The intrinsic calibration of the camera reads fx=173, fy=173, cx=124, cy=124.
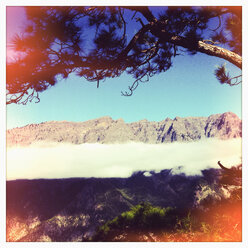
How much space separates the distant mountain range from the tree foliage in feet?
2.04

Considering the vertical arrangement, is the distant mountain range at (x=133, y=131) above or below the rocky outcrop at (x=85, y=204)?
above

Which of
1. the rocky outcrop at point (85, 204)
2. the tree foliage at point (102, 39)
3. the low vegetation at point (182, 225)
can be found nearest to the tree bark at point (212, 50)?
the tree foliage at point (102, 39)

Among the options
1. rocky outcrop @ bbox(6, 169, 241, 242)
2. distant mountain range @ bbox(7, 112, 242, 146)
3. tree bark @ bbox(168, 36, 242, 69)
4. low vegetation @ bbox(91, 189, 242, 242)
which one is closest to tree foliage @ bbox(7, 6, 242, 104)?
tree bark @ bbox(168, 36, 242, 69)

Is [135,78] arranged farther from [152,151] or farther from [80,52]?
[152,151]

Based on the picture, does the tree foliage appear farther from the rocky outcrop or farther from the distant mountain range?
the rocky outcrop

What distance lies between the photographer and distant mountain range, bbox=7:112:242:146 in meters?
2.69

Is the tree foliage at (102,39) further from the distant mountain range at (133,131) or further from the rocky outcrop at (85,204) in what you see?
the rocky outcrop at (85,204)

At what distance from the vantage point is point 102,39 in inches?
89.8

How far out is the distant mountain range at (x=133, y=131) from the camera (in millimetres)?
2688

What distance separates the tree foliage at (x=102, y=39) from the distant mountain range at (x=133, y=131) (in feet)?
2.04

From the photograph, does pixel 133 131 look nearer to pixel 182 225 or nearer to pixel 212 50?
pixel 182 225

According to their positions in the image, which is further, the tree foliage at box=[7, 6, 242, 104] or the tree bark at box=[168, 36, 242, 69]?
the tree foliage at box=[7, 6, 242, 104]
